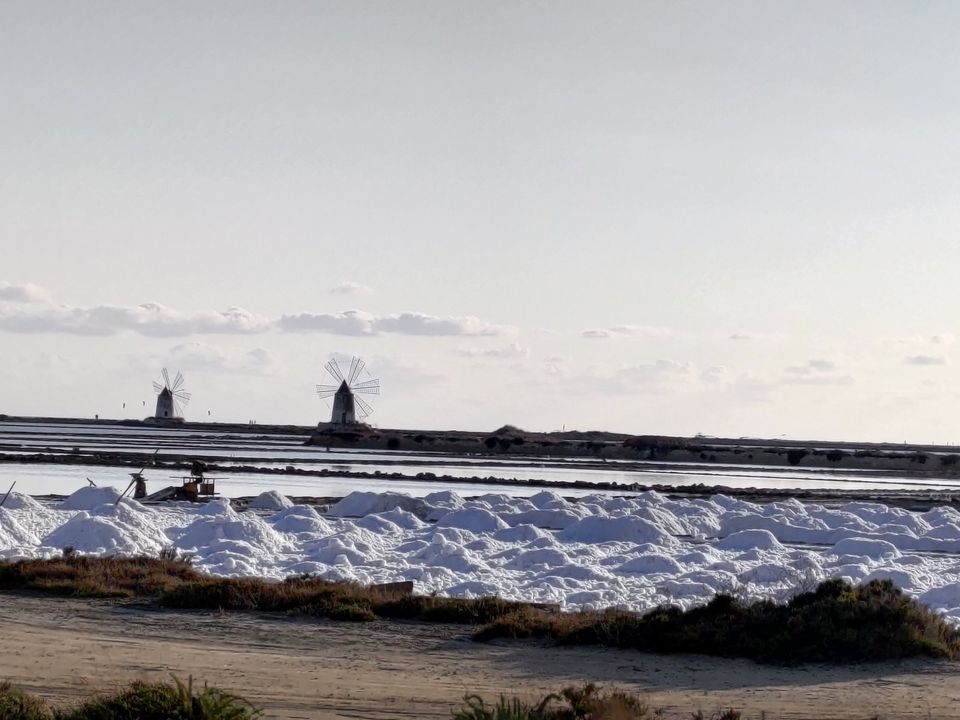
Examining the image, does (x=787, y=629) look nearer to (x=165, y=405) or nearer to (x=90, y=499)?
(x=90, y=499)

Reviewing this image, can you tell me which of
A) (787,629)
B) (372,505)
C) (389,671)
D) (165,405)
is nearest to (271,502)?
(372,505)

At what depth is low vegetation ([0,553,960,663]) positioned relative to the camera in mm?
9875

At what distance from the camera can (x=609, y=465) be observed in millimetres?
56312

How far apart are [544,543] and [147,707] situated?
1361 cm

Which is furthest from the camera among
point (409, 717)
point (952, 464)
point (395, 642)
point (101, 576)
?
point (952, 464)

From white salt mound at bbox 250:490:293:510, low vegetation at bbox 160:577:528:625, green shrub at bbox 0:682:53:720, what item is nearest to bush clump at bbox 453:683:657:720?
green shrub at bbox 0:682:53:720

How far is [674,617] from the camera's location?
10.5 metres

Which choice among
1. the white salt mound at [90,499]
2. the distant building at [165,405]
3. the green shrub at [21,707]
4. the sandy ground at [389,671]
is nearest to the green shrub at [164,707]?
the green shrub at [21,707]

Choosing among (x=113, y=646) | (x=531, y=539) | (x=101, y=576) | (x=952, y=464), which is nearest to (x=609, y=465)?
(x=952, y=464)

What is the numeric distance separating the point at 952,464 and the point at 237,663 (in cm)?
5925

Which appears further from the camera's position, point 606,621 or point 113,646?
point 606,621

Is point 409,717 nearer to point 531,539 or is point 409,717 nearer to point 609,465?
point 531,539

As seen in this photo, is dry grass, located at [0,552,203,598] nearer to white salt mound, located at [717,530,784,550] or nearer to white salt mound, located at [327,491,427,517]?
white salt mound, located at [717,530,784,550]

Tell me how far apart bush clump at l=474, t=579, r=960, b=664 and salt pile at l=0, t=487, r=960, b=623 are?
1.89 metres
